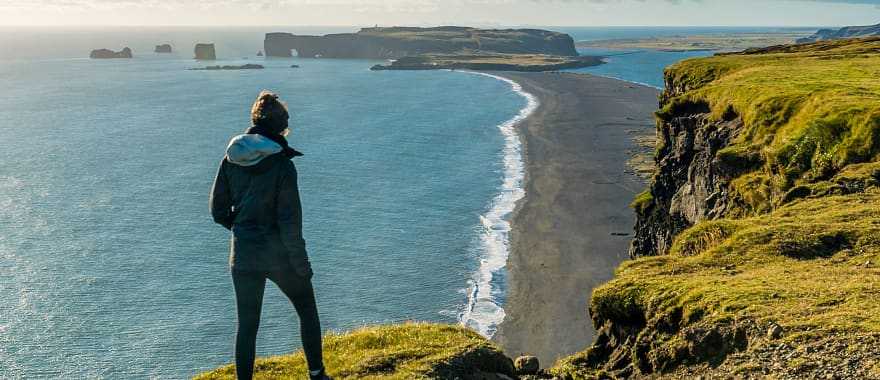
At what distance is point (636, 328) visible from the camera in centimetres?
1323

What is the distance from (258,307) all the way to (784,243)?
36.0ft

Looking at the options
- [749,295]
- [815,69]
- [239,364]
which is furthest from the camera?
[815,69]

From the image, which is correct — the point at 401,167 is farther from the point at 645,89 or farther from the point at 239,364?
the point at 645,89

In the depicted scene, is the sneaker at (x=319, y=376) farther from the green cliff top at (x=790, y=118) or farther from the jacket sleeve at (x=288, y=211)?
the green cliff top at (x=790, y=118)

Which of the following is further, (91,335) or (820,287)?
(91,335)

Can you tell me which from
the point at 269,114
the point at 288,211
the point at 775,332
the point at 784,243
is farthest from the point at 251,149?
the point at 784,243

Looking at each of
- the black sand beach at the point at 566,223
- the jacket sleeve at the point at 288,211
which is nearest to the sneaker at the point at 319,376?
the jacket sleeve at the point at 288,211

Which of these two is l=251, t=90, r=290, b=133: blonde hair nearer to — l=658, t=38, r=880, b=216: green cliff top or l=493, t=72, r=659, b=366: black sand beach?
l=658, t=38, r=880, b=216: green cliff top

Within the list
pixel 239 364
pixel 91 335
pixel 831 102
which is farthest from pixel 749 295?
pixel 91 335

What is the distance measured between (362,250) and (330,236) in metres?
4.37

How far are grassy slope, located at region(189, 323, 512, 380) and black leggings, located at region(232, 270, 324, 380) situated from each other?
123 cm

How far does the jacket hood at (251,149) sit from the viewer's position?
30.0 feet

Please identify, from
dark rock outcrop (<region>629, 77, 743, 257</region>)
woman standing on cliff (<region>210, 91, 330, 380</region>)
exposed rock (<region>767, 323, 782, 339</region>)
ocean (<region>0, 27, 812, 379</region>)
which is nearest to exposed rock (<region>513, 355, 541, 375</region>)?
exposed rock (<region>767, 323, 782, 339</region>)

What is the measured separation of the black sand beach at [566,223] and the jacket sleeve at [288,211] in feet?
72.0
